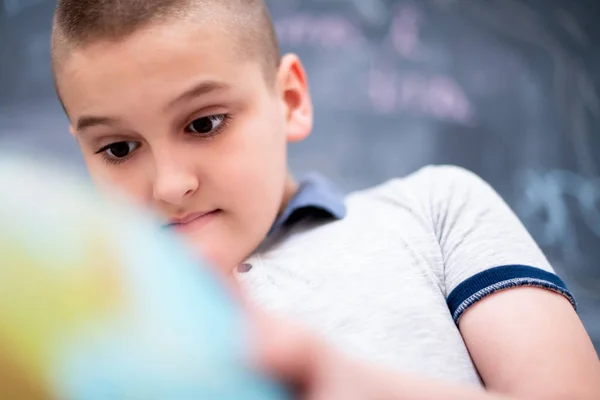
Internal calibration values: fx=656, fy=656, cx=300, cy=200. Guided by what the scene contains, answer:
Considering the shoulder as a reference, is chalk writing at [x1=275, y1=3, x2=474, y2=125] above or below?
above

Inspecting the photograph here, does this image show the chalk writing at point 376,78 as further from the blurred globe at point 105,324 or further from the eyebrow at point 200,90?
the blurred globe at point 105,324

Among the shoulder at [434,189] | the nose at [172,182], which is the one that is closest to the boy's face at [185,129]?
the nose at [172,182]

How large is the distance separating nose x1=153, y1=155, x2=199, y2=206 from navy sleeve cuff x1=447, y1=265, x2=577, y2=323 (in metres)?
0.25

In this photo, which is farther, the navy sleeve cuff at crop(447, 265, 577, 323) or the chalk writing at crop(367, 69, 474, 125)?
the chalk writing at crop(367, 69, 474, 125)

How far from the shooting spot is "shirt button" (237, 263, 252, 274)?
606 millimetres

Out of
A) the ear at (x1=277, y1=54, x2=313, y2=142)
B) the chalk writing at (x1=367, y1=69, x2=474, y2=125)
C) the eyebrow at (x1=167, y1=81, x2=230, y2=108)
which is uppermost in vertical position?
the chalk writing at (x1=367, y1=69, x2=474, y2=125)

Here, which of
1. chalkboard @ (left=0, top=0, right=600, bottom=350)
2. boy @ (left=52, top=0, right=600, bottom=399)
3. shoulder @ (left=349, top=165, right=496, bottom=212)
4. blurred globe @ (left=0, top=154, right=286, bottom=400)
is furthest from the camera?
chalkboard @ (left=0, top=0, right=600, bottom=350)

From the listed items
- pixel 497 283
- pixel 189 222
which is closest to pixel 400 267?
pixel 497 283

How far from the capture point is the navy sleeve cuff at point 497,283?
0.56m

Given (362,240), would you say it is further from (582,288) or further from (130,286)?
(582,288)

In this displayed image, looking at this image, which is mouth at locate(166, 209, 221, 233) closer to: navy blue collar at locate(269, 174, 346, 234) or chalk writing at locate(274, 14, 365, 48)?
navy blue collar at locate(269, 174, 346, 234)

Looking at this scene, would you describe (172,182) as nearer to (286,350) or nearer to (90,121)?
(90,121)

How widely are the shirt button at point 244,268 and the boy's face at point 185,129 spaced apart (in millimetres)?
12

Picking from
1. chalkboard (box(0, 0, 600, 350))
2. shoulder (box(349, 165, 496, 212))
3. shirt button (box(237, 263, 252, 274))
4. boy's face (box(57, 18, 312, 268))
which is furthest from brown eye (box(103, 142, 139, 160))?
chalkboard (box(0, 0, 600, 350))
